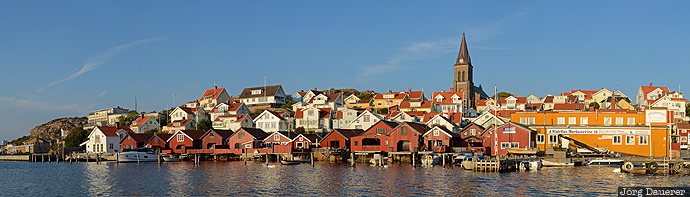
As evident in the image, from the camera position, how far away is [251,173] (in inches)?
2491

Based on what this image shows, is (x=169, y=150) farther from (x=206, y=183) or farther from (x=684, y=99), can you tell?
(x=684, y=99)

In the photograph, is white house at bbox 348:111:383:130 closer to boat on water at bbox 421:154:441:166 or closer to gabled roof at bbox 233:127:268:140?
gabled roof at bbox 233:127:268:140

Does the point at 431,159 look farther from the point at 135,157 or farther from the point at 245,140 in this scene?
the point at 135,157

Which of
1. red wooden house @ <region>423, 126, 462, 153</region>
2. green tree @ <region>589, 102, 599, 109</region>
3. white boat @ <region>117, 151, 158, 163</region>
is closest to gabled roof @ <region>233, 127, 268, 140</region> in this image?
white boat @ <region>117, 151, 158, 163</region>

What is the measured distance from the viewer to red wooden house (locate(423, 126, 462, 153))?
79.6 m

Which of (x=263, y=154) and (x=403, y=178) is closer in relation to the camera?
(x=403, y=178)

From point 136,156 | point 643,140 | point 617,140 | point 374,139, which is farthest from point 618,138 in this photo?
point 136,156

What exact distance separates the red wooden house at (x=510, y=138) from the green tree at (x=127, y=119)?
84.4 m

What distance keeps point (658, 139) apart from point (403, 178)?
116ft

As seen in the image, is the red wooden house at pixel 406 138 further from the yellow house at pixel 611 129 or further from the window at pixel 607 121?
the window at pixel 607 121

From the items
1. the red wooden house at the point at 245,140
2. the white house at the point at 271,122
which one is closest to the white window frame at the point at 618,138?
the red wooden house at the point at 245,140

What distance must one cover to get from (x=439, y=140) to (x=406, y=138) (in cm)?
377

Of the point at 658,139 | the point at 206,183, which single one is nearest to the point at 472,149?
the point at 658,139

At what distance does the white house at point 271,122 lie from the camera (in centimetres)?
11212
